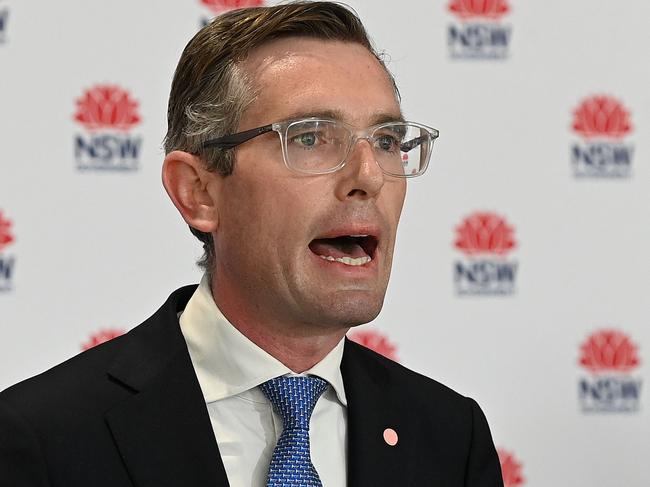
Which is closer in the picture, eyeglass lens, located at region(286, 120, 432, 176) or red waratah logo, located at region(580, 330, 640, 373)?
eyeglass lens, located at region(286, 120, 432, 176)

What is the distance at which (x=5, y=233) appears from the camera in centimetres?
254

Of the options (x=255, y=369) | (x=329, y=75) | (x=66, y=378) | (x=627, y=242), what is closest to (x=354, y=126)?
(x=329, y=75)

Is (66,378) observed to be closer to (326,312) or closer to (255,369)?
(255,369)

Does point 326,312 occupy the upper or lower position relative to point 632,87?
lower

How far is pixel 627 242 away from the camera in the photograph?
2754 mm

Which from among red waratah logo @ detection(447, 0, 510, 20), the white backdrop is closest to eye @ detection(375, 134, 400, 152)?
the white backdrop

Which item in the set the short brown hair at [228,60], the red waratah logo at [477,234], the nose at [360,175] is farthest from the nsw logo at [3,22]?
the nose at [360,175]

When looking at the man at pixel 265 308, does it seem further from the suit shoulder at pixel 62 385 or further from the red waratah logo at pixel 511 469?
the red waratah logo at pixel 511 469

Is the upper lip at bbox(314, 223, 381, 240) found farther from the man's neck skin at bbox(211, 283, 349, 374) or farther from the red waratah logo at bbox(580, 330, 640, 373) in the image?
the red waratah logo at bbox(580, 330, 640, 373)

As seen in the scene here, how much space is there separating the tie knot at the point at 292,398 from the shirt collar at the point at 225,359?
0.05ft

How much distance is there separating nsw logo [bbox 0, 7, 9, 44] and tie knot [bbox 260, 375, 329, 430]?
1.23m

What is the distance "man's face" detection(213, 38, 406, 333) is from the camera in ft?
5.38

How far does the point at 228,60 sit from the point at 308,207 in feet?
0.96

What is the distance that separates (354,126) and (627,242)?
1276 mm
